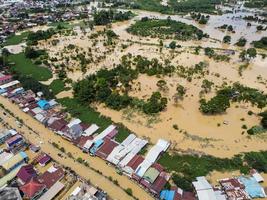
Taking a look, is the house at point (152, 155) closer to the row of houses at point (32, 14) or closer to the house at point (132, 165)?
the house at point (132, 165)

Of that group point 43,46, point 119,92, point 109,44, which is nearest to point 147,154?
point 119,92

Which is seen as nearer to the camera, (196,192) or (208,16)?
(196,192)

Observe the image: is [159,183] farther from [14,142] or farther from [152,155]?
[14,142]

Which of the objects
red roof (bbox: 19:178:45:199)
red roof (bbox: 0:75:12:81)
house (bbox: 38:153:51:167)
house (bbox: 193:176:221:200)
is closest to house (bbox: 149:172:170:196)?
house (bbox: 193:176:221:200)

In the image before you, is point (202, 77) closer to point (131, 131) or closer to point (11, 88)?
point (131, 131)

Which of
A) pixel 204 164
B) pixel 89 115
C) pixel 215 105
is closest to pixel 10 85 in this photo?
pixel 89 115

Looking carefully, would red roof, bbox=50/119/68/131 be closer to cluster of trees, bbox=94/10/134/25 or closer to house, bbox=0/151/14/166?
house, bbox=0/151/14/166

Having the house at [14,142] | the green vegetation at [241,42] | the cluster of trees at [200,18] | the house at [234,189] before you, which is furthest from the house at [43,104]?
the cluster of trees at [200,18]
